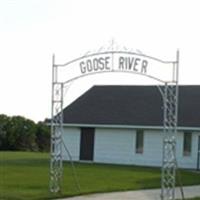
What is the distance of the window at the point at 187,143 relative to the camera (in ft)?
128

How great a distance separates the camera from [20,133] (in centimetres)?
6241

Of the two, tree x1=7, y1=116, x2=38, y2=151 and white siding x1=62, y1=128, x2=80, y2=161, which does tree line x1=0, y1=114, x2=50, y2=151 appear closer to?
tree x1=7, y1=116, x2=38, y2=151

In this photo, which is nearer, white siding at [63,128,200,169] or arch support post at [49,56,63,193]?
arch support post at [49,56,63,193]

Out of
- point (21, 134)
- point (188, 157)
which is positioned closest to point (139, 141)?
point (188, 157)

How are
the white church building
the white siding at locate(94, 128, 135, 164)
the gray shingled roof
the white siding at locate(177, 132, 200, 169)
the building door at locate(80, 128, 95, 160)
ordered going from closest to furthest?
1. the white siding at locate(177, 132, 200, 169)
2. the white church building
3. the gray shingled roof
4. the white siding at locate(94, 128, 135, 164)
5. the building door at locate(80, 128, 95, 160)

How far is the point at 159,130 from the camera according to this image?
39688 millimetres

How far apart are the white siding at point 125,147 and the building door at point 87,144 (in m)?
0.27

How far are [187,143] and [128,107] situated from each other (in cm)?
497

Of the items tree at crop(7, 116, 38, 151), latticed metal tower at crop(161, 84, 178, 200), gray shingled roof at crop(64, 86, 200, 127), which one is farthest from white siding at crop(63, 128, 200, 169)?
tree at crop(7, 116, 38, 151)

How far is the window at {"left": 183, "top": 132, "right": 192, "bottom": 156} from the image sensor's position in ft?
128

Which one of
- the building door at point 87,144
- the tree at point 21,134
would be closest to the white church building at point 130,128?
the building door at point 87,144

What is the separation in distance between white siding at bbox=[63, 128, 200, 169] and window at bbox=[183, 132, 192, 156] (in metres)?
0.20

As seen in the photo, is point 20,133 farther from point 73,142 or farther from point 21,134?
point 73,142

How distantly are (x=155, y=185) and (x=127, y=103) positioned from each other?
19337mm
